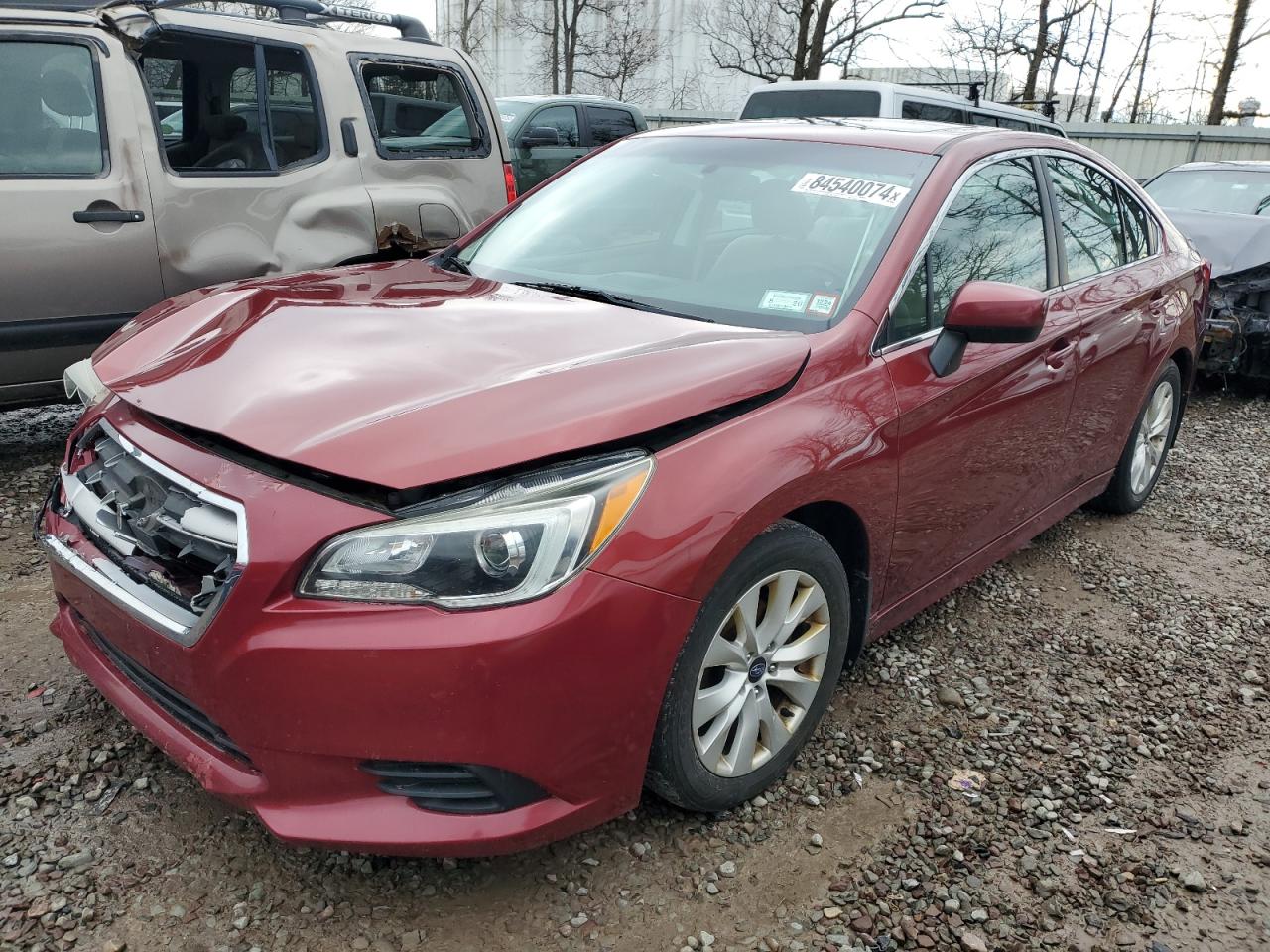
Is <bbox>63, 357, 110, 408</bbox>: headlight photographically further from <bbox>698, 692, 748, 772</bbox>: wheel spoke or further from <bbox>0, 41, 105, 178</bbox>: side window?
<bbox>0, 41, 105, 178</bbox>: side window

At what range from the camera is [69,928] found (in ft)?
6.47

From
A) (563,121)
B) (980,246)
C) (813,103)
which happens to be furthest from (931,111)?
(980,246)

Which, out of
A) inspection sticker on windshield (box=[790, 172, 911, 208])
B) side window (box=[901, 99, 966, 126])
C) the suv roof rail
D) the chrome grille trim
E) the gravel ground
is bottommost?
the gravel ground

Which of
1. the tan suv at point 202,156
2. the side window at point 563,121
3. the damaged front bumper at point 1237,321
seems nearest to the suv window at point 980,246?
the tan suv at point 202,156

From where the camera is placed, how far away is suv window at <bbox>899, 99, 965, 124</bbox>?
31.3 feet

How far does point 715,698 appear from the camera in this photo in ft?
7.27

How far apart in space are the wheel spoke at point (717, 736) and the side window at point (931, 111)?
8441 mm

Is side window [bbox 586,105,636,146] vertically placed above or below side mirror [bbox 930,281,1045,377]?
below

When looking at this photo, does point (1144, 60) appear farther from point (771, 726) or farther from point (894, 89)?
point (771, 726)

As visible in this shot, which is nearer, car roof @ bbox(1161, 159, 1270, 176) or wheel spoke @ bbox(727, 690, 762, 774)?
wheel spoke @ bbox(727, 690, 762, 774)

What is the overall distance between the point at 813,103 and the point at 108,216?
735 centimetres

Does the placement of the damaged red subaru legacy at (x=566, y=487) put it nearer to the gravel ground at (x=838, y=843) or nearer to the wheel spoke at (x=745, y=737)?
the wheel spoke at (x=745, y=737)

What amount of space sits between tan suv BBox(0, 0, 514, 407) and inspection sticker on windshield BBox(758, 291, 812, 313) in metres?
2.83

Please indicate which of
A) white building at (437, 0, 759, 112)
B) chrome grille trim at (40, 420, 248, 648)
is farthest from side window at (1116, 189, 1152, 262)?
white building at (437, 0, 759, 112)
